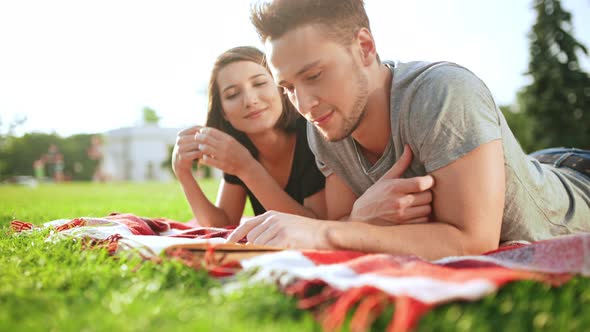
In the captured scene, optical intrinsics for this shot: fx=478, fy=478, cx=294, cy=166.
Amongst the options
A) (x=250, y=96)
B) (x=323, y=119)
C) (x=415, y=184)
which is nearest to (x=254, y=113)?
(x=250, y=96)

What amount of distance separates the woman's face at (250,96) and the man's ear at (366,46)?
1331 mm

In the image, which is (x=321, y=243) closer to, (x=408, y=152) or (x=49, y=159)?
(x=408, y=152)

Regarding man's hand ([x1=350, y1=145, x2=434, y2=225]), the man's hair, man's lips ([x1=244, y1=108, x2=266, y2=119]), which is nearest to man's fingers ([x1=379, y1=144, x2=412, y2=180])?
man's hand ([x1=350, y1=145, x2=434, y2=225])

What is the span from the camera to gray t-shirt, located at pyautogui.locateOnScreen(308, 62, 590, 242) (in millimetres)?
2150

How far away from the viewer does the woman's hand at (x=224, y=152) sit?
3584mm

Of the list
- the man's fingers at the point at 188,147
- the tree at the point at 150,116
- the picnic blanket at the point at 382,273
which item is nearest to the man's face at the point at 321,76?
the picnic blanket at the point at 382,273

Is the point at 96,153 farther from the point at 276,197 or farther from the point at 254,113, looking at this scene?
the point at 276,197

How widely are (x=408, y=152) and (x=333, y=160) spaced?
0.63 metres

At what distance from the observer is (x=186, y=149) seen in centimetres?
375

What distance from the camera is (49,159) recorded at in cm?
4081

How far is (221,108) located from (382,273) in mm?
2818

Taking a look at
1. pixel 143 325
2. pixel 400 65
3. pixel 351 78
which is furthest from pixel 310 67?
pixel 143 325

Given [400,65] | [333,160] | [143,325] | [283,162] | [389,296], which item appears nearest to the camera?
[143,325]

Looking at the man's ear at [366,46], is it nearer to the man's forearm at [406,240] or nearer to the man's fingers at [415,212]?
the man's fingers at [415,212]
